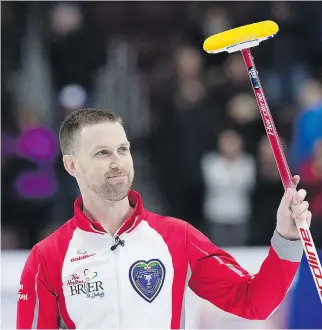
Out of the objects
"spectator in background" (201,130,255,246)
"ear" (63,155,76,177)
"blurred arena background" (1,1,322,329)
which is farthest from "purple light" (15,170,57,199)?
"ear" (63,155,76,177)

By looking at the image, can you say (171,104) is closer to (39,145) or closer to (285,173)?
(39,145)

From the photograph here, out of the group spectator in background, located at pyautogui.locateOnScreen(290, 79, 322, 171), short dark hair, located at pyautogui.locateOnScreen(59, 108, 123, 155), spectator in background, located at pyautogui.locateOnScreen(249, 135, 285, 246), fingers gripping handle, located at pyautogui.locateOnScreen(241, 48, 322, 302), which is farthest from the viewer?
spectator in background, located at pyautogui.locateOnScreen(249, 135, 285, 246)

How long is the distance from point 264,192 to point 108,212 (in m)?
4.40

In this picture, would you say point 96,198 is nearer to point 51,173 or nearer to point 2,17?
point 51,173

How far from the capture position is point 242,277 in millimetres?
3139

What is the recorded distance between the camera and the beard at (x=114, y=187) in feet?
10.0

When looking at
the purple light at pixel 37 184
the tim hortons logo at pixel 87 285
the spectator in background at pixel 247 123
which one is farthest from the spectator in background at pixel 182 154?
the tim hortons logo at pixel 87 285

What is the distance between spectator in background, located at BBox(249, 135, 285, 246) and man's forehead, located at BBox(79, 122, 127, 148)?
425 centimetres

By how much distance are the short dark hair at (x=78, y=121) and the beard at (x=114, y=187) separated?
0.65 feet

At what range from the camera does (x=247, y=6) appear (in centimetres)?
872

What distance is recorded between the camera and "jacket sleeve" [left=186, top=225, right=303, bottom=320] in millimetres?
3002

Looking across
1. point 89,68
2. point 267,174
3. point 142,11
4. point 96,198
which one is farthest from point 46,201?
point 96,198

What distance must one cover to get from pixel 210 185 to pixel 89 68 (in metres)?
1.71

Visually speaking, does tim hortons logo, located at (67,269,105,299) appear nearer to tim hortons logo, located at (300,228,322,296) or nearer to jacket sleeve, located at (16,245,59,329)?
jacket sleeve, located at (16,245,59,329)
